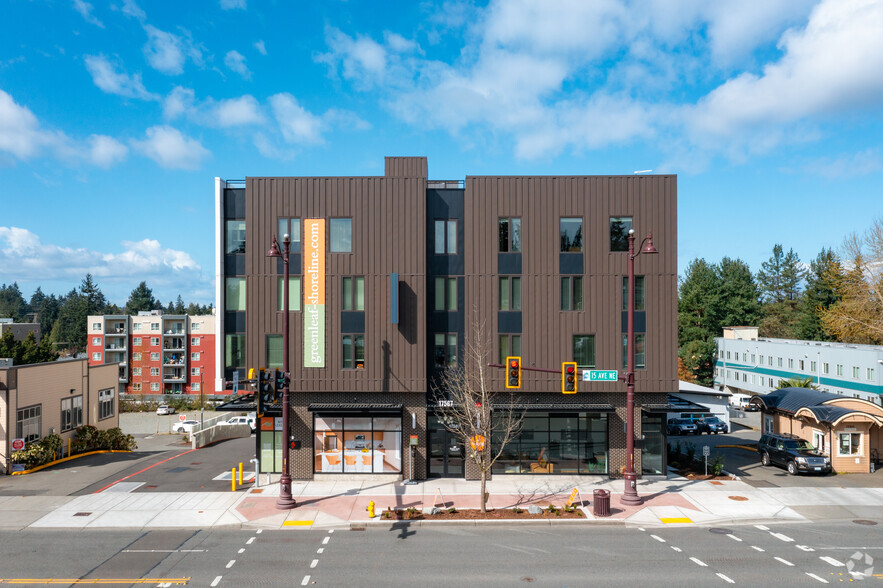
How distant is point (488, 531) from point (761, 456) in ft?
65.8

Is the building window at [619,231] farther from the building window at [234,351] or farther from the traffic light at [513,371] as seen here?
the building window at [234,351]

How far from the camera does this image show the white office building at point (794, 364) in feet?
171

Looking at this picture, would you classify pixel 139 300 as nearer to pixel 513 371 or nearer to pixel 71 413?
pixel 71 413

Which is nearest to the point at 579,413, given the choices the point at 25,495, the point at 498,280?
the point at 498,280

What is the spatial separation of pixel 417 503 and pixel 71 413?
24.4 metres

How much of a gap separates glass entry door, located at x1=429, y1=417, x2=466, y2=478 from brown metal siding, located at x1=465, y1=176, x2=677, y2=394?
4171 millimetres

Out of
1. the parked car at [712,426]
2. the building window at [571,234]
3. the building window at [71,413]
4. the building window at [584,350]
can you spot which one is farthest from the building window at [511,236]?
the parked car at [712,426]

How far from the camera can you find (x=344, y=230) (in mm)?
26938

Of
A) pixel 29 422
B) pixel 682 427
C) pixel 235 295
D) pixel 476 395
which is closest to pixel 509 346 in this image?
pixel 476 395

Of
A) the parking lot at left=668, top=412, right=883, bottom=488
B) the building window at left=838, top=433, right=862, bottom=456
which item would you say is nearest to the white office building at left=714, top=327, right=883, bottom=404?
the parking lot at left=668, top=412, right=883, bottom=488

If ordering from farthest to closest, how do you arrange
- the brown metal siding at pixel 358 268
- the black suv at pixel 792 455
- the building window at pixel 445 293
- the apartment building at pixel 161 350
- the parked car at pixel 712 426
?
the apartment building at pixel 161 350
the parked car at pixel 712 426
the black suv at pixel 792 455
the building window at pixel 445 293
the brown metal siding at pixel 358 268

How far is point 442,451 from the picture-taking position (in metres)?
27.3

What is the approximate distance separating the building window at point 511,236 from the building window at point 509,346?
160 inches

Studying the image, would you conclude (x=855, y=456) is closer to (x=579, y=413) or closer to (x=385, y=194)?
(x=579, y=413)
